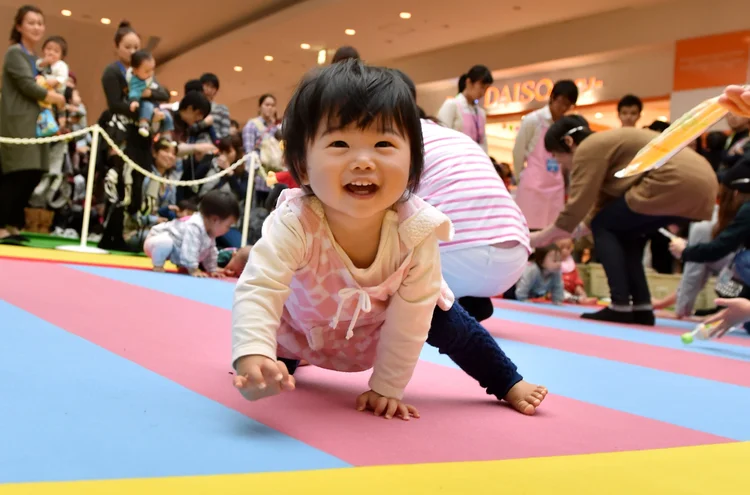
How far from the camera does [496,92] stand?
46.0 ft

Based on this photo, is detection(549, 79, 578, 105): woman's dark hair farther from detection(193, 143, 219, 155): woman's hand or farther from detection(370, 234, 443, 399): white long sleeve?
detection(370, 234, 443, 399): white long sleeve

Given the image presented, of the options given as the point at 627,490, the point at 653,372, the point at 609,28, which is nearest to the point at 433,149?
the point at 653,372

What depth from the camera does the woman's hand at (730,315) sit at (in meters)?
3.15

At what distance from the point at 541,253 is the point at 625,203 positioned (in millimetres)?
1904

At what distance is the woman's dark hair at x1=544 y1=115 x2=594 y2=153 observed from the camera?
4.92 m

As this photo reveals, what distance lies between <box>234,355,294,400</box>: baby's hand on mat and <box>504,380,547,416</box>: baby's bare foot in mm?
632

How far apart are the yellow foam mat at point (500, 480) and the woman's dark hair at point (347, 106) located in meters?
0.64

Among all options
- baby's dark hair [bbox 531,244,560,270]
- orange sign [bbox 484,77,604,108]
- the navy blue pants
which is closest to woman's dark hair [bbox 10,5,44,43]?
baby's dark hair [bbox 531,244,560,270]

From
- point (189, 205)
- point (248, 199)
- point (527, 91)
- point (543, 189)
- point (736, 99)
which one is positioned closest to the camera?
point (736, 99)

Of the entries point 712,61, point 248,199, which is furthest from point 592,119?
point 248,199

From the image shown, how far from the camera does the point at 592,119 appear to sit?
41.9ft

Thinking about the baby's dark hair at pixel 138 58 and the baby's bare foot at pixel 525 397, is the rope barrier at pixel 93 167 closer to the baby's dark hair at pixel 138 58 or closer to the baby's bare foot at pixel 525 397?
the baby's dark hair at pixel 138 58

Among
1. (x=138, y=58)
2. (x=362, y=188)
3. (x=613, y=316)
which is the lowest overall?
(x=613, y=316)

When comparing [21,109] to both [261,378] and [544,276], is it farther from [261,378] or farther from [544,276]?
[261,378]
